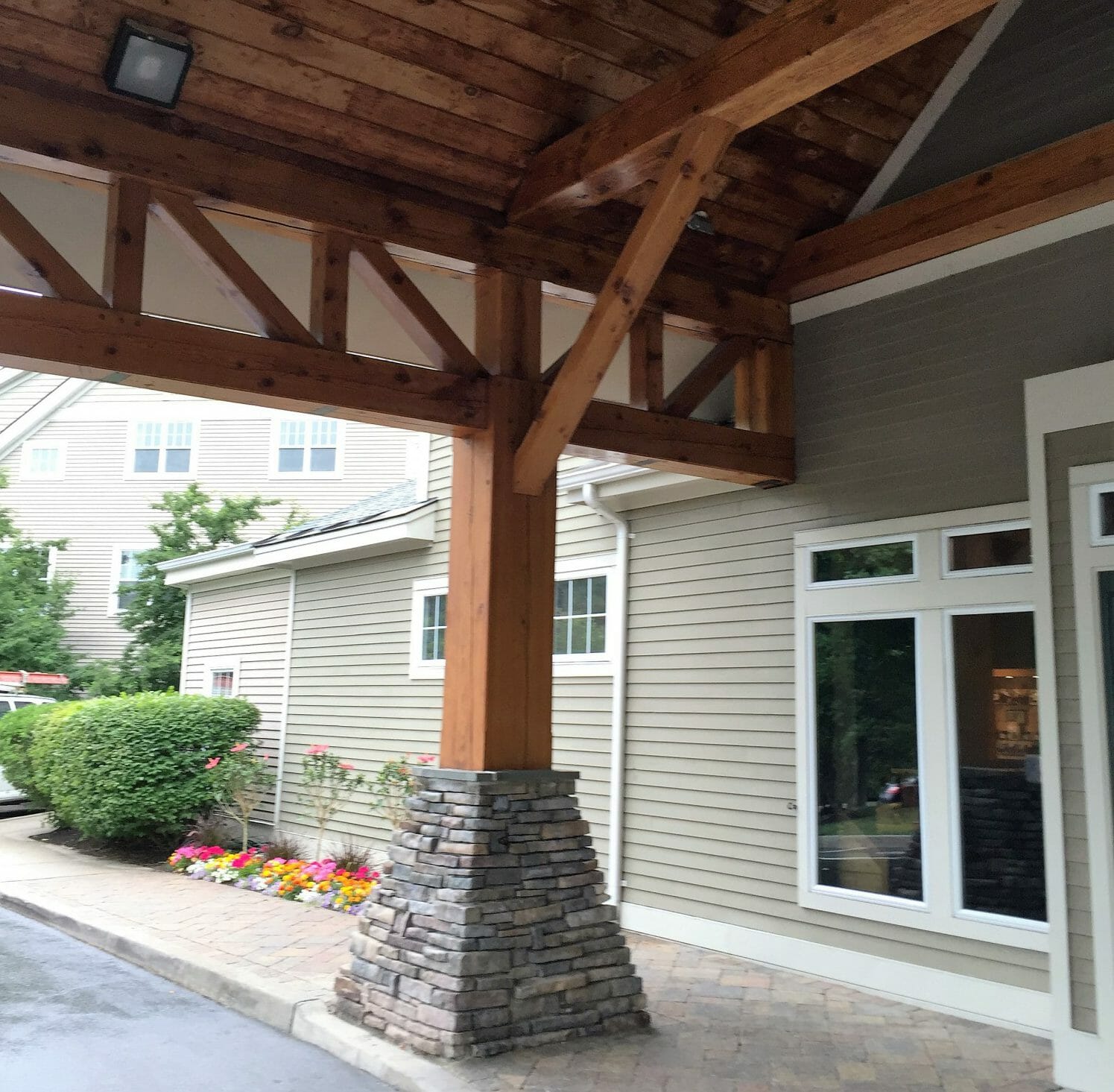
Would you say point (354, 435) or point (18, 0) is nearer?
point (18, 0)

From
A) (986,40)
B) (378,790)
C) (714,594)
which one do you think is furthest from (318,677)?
(986,40)

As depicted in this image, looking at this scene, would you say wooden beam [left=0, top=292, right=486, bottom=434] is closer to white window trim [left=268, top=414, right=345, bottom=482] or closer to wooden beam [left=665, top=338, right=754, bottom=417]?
wooden beam [left=665, top=338, right=754, bottom=417]

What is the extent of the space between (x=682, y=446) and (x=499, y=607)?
1.60 meters

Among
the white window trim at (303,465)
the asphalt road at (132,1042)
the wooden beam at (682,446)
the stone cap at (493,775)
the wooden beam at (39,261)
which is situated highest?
the white window trim at (303,465)

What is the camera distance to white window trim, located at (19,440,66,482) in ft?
69.2

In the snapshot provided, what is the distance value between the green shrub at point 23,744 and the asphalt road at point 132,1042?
20.3 ft

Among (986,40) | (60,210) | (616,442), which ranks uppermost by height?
(986,40)

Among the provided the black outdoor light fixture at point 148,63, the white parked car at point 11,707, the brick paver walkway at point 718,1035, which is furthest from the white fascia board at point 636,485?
the white parked car at point 11,707

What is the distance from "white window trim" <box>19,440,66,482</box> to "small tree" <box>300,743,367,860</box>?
12.9m

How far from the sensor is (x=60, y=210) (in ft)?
17.2

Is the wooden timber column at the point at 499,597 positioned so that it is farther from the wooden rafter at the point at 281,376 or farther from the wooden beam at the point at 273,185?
the wooden beam at the point at 273,185

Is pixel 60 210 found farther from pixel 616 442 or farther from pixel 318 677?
pixel 318 677

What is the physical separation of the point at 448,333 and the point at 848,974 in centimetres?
411

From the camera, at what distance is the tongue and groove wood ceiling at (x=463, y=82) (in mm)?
4559
